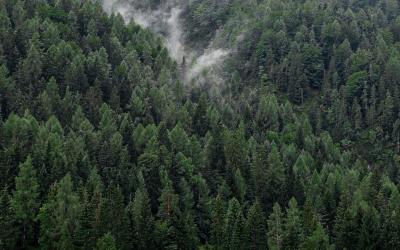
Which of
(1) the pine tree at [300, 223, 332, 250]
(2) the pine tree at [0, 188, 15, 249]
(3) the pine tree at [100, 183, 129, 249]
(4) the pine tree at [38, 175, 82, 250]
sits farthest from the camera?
(1) the pine tree at [300, 223, 332, 250]

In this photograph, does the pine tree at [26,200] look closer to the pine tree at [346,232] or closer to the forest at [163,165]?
the forest at [163,165]

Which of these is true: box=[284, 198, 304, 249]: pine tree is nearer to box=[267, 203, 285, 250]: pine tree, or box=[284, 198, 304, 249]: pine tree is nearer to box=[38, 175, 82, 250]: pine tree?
box=[267, 203, 285, 250]: pine tree

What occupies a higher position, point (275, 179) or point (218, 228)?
point (275, 179)

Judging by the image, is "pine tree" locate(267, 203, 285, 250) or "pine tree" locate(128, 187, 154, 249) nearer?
"pine tree" locate(128, 187, 154, 249)

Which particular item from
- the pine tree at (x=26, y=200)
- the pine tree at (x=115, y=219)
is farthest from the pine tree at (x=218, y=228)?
the pine tree at (x=26, y=200)

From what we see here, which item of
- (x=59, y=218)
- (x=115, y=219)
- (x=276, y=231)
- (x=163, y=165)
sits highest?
(x=163, y=165)

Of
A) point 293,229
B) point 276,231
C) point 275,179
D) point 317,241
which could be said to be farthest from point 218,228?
point 275,179

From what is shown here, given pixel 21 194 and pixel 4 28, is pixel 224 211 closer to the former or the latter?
pixel 21 194

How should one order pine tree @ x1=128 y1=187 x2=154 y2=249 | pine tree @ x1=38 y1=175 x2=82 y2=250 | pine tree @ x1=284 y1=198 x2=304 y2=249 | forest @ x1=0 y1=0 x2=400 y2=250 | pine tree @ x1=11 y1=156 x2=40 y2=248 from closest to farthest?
1. pine tree @ x1=38 y1=175 x2=82 y2=250
2. pine tree @ x1=128 y1=187 x2=154 y2=249
3. pine tree @ x1=284 y1=198 x2=304 y2=249
4. pine tree @ x1=11 y1=156 x2=40 y2=248
5. forest @ x1=0 y1=0 x2=400 y2=250

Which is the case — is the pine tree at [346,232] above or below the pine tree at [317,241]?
above

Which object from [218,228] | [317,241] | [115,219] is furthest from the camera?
[218,228]

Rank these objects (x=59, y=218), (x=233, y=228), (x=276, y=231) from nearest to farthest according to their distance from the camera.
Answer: (x=59, y=218), (x=233, y=228), (x=276, y=231)

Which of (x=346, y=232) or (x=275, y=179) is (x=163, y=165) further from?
(x=346, y=232)

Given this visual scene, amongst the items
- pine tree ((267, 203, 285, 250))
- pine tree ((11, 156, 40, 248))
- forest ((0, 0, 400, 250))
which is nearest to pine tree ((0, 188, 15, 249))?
forest ((0, 0, 400, 250))
